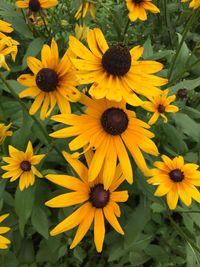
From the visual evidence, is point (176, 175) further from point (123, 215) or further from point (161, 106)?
point (123, 215)

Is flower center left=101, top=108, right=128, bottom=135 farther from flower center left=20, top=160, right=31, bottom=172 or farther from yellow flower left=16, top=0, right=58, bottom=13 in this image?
yellow flower left=16, top=0, right=58, bottom=13

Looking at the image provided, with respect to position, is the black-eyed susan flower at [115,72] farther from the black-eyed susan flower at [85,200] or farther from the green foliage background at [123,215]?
the green foliage background at [123,215]

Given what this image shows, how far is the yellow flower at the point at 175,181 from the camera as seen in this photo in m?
1.17

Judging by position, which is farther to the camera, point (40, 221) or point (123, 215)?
point (123, 215)

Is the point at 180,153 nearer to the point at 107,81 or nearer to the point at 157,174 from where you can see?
the point at 157,174

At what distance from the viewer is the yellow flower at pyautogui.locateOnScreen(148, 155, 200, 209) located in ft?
3.83

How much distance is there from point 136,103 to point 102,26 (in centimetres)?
147

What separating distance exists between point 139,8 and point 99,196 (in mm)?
906

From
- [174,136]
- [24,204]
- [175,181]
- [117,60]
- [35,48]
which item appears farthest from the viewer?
[35,48]

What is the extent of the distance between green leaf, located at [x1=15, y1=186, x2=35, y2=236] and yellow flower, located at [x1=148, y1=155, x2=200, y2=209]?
426mm

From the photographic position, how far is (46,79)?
3.51ft

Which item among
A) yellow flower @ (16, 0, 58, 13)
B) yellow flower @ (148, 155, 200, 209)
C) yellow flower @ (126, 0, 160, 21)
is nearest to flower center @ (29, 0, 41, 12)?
yellow flower @ (16, 0, 58, 13)

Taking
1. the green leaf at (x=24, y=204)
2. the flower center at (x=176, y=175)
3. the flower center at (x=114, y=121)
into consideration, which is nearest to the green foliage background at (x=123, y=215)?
the green leaf at (x=24, y=204)

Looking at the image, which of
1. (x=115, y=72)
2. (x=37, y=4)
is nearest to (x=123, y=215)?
(x=115, y=72)
